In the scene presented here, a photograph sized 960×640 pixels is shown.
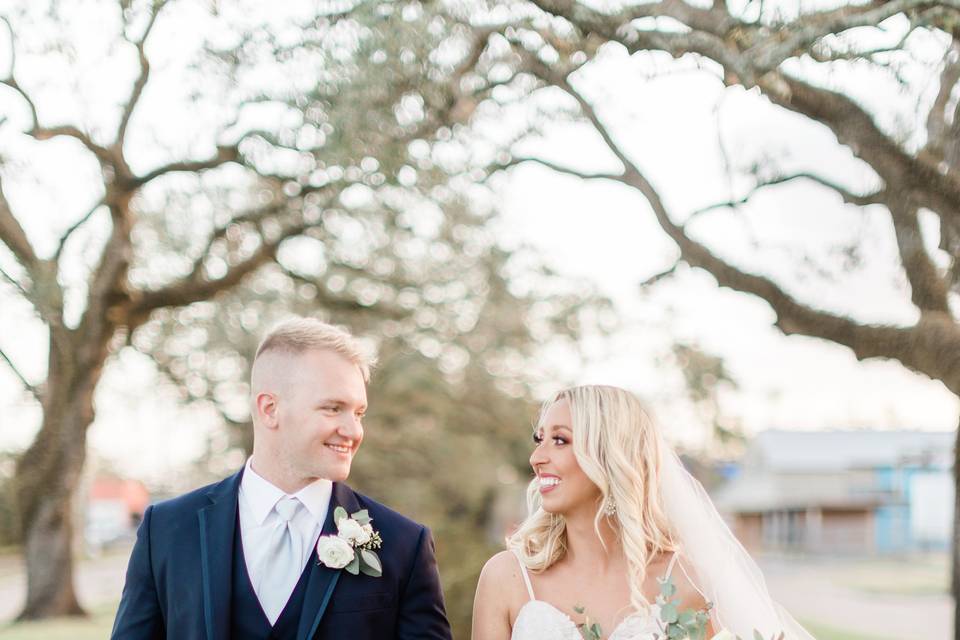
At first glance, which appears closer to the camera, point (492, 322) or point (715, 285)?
point (715, 285)

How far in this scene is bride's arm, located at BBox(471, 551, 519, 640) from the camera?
183 inches

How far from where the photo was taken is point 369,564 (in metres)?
3.91

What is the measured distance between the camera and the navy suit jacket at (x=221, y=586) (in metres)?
3.77

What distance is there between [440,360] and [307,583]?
1842 centimetres

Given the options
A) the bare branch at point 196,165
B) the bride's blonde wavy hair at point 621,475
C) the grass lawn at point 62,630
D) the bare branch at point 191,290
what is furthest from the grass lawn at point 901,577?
the bride's blonde wavy hair at point 621,475

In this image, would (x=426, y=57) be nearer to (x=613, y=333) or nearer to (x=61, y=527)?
(x=61, y=527)

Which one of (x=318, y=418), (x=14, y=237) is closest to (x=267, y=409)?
(x=318, y=418)

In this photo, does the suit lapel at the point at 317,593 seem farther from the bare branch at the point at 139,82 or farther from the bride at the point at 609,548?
the bare branch at the point at 139,82

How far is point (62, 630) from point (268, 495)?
13552 mm

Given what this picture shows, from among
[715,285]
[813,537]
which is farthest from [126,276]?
[813,537]

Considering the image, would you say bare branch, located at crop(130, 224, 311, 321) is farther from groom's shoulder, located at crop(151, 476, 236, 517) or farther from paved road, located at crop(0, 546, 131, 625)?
groom's shoulder, located at crop(151, 476, 236, 517)

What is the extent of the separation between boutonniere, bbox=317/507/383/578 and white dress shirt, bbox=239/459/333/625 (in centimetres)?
8

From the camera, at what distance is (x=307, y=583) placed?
12.6 feet

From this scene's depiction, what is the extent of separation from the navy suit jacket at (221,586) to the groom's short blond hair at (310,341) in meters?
0.49
